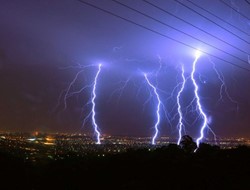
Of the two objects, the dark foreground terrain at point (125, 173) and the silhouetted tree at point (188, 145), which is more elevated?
the silhouetted tree at point (188, 145)

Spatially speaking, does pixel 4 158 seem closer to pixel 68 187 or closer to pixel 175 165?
pixel 68 187

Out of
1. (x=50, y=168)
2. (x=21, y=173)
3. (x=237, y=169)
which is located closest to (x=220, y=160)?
(x=237, y=169)

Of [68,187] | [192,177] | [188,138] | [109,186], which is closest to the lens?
[68,187]

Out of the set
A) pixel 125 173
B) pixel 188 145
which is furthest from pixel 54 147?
pixel 125 173

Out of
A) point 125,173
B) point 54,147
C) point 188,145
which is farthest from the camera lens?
point 54,147

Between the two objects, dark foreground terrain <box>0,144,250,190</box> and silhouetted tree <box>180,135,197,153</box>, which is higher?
silhouetted tree <box>180,135,197,153</box>

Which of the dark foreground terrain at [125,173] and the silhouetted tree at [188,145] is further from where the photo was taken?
the silhouetted tree at [188,145]

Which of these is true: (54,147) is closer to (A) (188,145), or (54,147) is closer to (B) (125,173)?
(A) (188,145)

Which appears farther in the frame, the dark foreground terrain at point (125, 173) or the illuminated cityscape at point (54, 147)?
the illuminated cityscape at point (54, 147)
